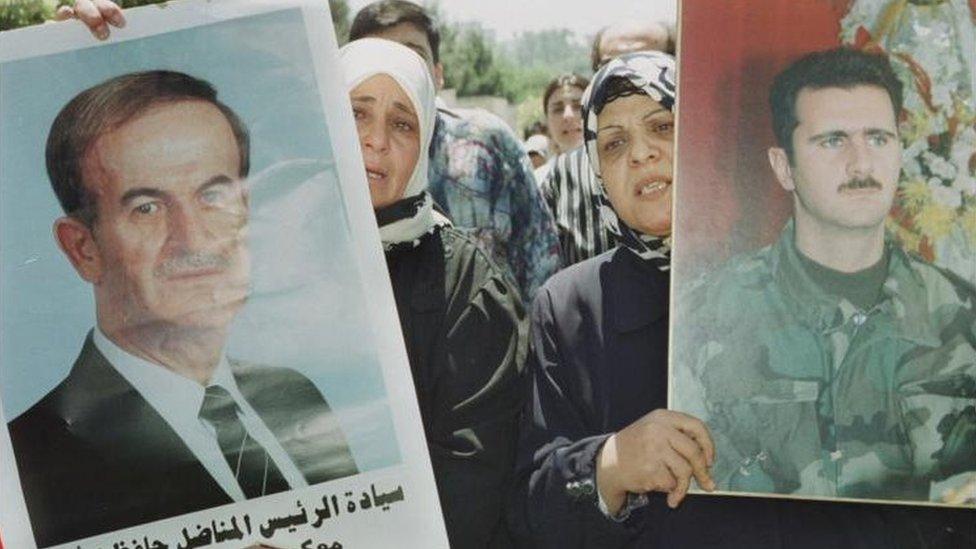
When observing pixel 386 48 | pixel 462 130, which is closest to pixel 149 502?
pixel 386 48

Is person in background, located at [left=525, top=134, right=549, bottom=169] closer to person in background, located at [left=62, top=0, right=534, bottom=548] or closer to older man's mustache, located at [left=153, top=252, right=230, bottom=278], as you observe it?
person in background, located at [left=62, top=0, right=534, bottom=548]

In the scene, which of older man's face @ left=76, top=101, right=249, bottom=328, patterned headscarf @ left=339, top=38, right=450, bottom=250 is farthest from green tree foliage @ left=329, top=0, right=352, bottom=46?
older man's face @ left=76, top=101, right=249, bottom=328

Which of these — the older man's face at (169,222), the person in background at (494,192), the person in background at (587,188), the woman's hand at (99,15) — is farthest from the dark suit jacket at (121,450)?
the person in background at (587,188)

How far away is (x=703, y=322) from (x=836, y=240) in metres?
0.25

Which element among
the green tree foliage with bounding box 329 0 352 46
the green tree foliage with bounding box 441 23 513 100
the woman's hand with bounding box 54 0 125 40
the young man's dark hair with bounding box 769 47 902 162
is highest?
the woman's hand with bounding box 54 0 125 40

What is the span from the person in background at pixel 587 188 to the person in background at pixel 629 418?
1.14 meters

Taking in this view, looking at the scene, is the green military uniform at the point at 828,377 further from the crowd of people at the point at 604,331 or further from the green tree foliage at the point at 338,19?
the green tree foliage at the point at 338,19

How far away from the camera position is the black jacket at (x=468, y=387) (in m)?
2.62

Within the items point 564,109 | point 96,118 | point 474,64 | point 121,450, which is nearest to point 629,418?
point 121,450

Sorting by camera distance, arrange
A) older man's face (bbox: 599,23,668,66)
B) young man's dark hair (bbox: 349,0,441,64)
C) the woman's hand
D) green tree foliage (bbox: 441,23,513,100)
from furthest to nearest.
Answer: green tree foliage (bbox: 441,23,513,100) → young man's dark hair (bbox: 349,0,441,64) → older man's face (bbox: 599,23,668,66) → the woman's hand

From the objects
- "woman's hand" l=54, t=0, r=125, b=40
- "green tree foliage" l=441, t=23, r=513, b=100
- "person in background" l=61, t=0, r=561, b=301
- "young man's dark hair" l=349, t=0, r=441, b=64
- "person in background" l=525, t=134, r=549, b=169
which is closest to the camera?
"woman's hand" l=54, t=0, r=125, b=40

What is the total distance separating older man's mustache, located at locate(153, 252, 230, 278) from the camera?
2533 mm

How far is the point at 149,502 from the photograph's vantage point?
2.53 m

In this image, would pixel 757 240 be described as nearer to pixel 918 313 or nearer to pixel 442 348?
pixel 918 313
